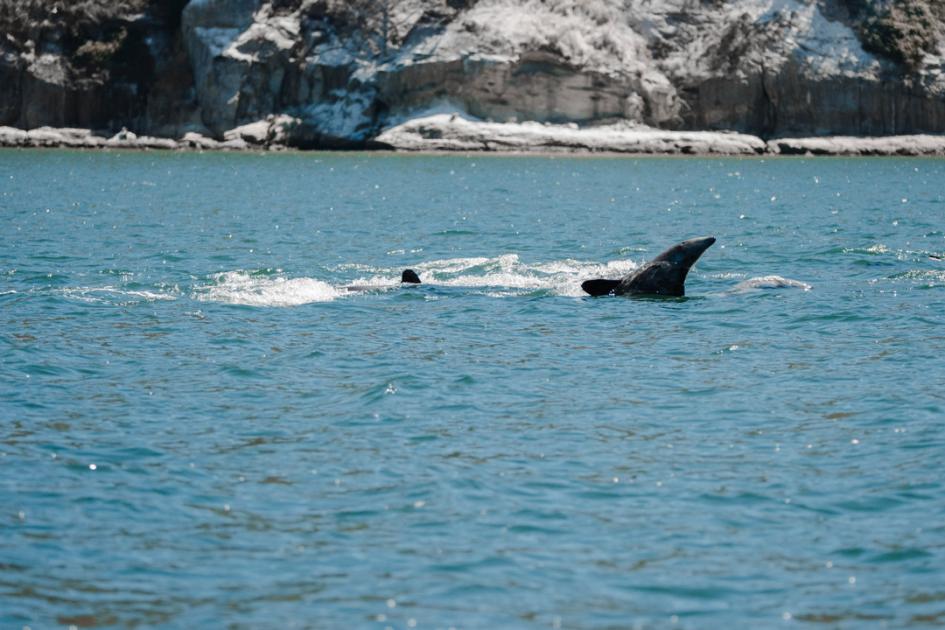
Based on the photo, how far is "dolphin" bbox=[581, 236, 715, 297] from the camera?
2336cm

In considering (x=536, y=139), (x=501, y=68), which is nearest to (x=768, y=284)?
(x=536, y=139)

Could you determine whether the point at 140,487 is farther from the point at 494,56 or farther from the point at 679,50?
the point at 679,50

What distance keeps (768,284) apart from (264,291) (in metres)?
9.23

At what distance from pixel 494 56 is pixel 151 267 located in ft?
224

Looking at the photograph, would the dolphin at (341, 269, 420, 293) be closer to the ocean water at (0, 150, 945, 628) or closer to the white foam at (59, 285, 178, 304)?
the ocean water at (0, 150, 945, 628)

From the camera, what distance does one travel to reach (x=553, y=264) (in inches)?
1141

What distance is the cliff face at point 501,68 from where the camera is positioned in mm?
94875

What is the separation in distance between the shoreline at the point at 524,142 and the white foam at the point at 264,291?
65.6 meters

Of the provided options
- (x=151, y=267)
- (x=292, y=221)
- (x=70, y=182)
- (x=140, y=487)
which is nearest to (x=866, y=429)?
(x=140, y=487)

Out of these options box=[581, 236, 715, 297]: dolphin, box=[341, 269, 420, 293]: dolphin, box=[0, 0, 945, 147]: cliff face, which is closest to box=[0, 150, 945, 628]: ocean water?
box=[341, 269, 420, 293]: dolphin

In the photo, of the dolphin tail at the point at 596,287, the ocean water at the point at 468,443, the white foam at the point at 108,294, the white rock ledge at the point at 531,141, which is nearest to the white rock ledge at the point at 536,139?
the white rock ledge at the point at 531,141

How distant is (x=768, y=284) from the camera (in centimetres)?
2464

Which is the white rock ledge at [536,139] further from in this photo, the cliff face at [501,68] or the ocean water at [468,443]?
the ocean water at [468,443]

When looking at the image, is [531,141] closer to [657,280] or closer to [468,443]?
[657,280]
